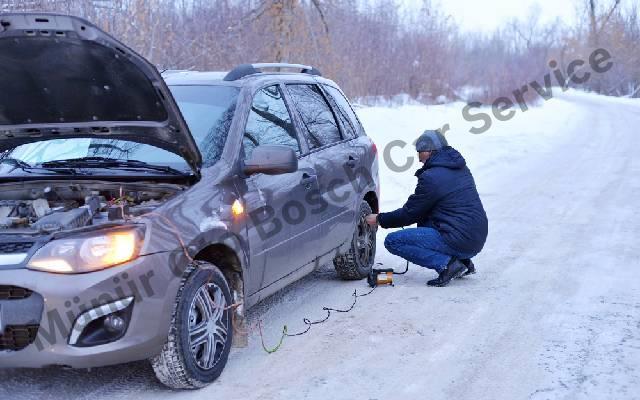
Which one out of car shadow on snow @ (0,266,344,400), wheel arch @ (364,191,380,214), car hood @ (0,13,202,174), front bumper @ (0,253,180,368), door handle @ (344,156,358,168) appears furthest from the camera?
wheel arch @ (364,191,380,214)

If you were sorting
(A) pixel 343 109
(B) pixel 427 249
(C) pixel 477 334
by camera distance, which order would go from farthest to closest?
(A) pixel 343 109 → (B) pixel 427 249 → (C) pixel 477 334

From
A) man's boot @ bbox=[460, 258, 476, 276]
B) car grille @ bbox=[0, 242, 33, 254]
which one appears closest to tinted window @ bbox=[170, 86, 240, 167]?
car grille @ bbox=[0, 242, 33, 254]

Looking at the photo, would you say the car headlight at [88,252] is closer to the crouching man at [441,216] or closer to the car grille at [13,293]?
the car grille at [13,293]

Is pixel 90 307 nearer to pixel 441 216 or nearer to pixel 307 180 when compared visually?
pixel 307 180

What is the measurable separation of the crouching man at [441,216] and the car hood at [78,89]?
2720 mm

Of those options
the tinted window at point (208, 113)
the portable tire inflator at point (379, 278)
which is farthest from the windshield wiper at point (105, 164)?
the portable tire inflator at point (379, 278)

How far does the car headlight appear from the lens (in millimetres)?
3602

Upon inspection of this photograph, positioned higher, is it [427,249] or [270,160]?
[270,160]

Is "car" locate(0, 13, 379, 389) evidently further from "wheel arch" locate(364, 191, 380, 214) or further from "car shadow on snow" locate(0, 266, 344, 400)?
"wheel arch" locate(364, 191, 380, 214)

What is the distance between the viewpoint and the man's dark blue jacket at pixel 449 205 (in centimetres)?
652

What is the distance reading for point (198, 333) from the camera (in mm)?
4145

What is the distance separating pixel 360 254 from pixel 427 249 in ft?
1.98

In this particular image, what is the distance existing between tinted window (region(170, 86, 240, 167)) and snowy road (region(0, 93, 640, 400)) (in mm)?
1324

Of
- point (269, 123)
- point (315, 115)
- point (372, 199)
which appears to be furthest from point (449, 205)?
point (269, 123)
